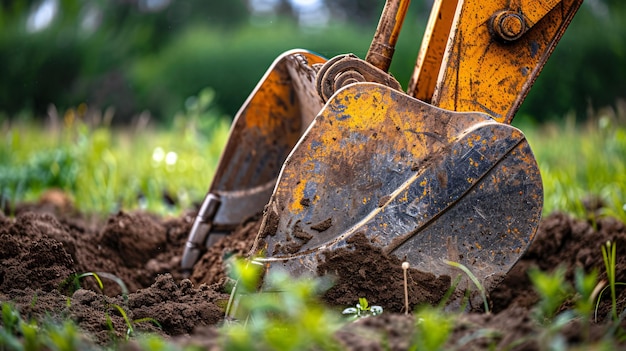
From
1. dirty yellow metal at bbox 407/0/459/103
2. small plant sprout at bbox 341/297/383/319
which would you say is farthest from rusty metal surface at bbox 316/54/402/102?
small plant sprout at bbox 341/297/383/319

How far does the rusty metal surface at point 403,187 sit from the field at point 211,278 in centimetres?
13

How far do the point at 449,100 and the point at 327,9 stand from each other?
45.5 feet

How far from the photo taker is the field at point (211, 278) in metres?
1.68

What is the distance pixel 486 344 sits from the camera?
1760mm

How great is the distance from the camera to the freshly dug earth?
182 cm

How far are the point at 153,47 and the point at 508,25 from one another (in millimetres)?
13299

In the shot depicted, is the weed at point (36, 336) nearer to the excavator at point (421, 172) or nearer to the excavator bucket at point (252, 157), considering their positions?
the excavator at point (421, 172)

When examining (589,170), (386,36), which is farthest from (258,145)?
(589,170)

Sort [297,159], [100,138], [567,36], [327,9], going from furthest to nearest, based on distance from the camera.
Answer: [327,9], [567,36], [100,138], [297,159]

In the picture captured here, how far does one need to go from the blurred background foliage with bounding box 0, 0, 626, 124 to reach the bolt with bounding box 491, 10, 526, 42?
915 centimetres

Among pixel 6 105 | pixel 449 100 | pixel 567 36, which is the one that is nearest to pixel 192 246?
pixel 449 100

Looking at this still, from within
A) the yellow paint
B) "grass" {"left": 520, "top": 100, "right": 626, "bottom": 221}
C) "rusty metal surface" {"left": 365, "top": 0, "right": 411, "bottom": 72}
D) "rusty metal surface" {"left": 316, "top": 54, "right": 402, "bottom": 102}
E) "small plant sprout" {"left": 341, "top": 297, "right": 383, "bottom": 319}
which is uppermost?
"rusty metal surface" {"left": 365, "top": 0, "right": 411, "bottom": 72}

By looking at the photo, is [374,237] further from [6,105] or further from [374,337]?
[6,105]

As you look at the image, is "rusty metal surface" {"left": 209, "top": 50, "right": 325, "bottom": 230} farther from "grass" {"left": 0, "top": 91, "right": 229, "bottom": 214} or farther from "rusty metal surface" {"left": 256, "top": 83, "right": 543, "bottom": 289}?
"grass" {"left": 0, "top": 91, "right": 229, "bottom": 214}
